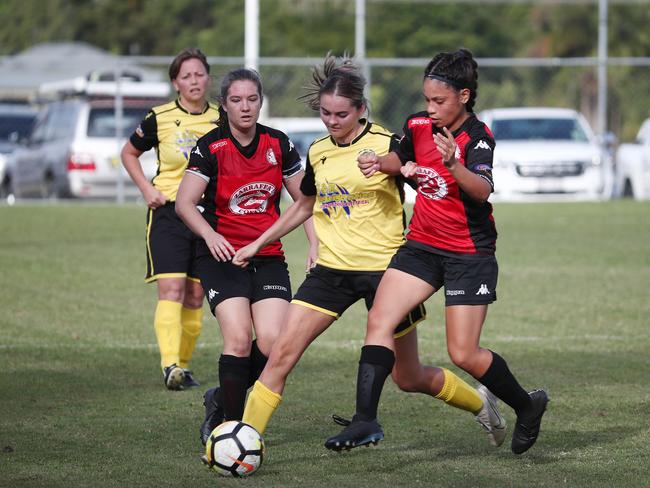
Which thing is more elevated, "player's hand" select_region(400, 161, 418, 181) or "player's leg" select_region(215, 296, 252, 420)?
"player's hand" select_region(400, 161, 418, 181)

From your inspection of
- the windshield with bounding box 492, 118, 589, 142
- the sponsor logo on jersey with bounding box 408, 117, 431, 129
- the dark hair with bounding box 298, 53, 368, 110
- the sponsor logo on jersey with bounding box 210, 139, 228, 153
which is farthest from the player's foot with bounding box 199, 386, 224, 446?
the windshield with bounding box 492, 118, 589, 142

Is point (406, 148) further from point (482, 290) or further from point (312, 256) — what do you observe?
point (312, 256)

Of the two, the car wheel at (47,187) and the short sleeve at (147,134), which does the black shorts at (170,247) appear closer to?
the short sleeve at (147,134)

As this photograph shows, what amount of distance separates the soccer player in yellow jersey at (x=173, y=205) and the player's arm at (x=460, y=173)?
299cm

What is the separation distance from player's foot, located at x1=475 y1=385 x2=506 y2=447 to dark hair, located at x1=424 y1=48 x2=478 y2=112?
1537 mm

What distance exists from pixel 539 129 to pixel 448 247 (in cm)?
1883

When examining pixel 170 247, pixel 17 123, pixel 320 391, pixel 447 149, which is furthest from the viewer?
pixel 17 123

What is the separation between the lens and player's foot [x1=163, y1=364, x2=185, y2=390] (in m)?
8.12

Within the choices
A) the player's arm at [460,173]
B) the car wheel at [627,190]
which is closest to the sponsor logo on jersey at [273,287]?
the player's arm at [460,173]

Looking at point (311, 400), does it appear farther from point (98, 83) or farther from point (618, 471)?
point (98, 83)

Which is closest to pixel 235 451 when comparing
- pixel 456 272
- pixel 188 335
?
pixel 456 272

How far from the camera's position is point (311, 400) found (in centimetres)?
783

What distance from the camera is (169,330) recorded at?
27.9 ft

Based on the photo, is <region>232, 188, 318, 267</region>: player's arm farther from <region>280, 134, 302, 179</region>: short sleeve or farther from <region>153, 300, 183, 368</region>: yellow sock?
<region>153, 300, 183, 368</region>: yellow sock
